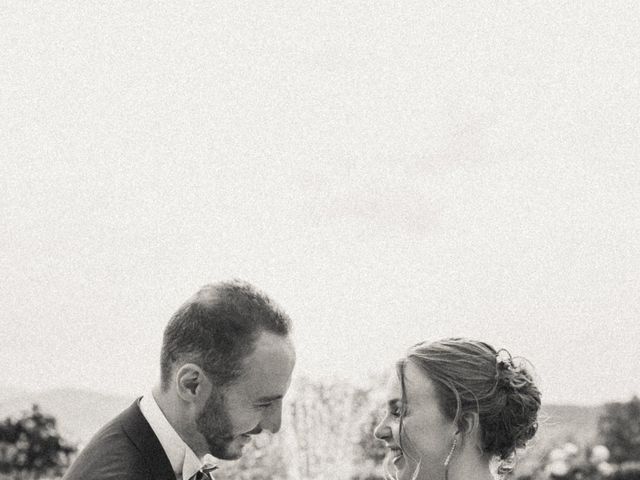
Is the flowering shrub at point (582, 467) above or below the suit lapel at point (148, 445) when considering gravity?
below

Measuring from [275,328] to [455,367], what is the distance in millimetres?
1246

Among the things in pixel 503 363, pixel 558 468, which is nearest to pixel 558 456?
pixel 558 468

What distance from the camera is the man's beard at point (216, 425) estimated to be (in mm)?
4727

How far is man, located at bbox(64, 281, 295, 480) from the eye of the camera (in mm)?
4629

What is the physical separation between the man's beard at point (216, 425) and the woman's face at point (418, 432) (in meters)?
0.98

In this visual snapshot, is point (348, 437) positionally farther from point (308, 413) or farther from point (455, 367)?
point (455, 367)

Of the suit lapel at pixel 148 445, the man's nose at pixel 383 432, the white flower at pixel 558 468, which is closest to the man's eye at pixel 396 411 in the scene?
the man's nose at pixel 383 432

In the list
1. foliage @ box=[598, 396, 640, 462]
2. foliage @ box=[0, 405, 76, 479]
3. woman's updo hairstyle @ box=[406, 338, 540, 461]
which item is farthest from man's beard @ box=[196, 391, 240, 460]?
foliage @ box=[0, 405, 76, 479]

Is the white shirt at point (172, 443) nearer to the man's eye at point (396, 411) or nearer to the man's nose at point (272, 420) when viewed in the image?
the man's nose at point (272, 420)

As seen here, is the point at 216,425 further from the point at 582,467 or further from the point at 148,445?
the point at 582,467

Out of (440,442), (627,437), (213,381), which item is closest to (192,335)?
(213,381)

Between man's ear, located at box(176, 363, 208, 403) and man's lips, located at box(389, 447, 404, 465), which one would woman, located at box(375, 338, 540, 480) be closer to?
man's lips, located at box(389, 447, 404, 465)

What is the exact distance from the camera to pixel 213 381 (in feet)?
15.5

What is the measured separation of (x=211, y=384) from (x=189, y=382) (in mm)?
114
